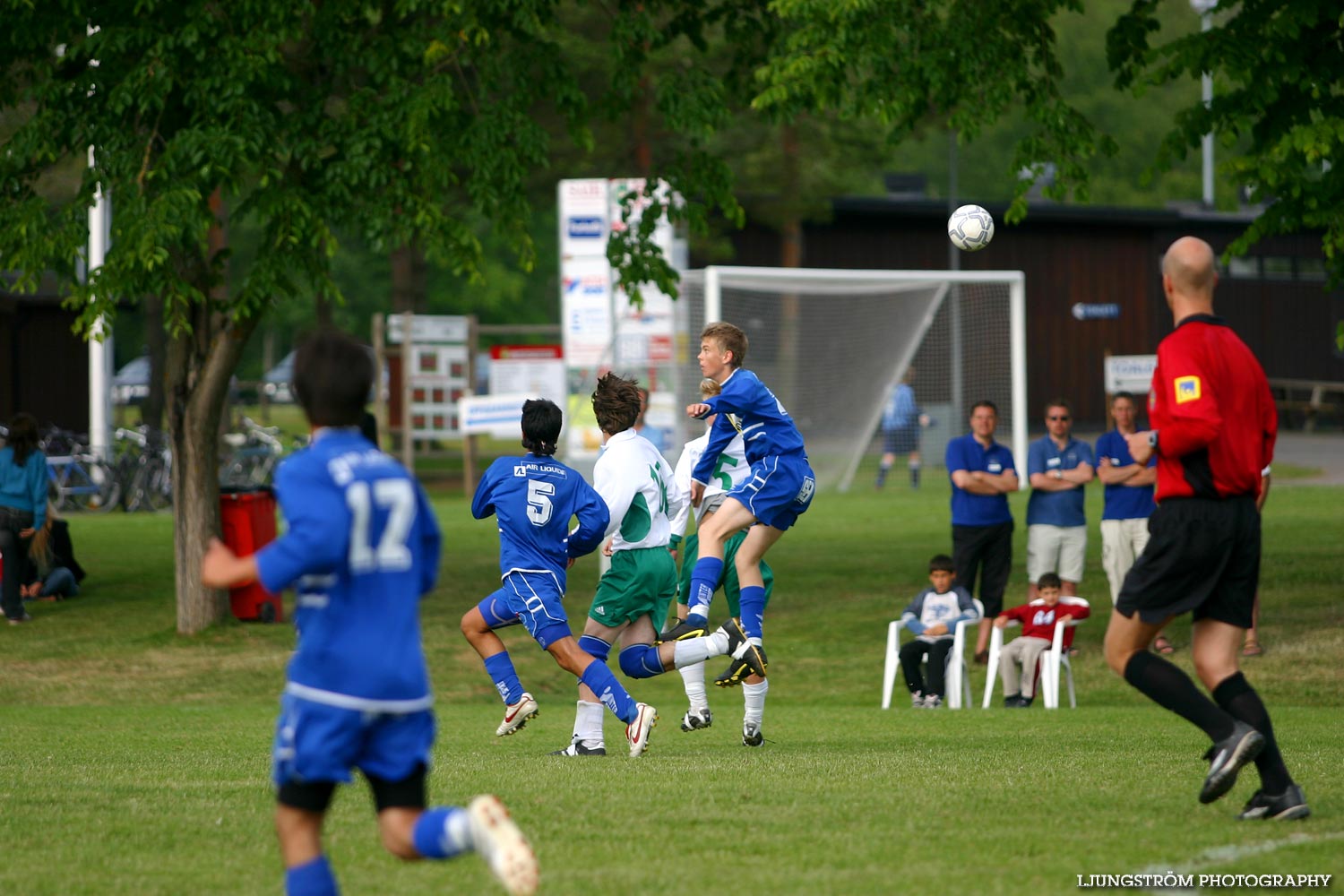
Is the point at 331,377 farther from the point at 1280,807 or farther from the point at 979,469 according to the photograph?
the point at 979,469

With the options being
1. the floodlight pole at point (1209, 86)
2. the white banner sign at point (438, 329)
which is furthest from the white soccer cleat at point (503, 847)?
the white banner sign at point (438, 329)

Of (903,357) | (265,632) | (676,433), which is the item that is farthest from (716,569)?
(903,357)

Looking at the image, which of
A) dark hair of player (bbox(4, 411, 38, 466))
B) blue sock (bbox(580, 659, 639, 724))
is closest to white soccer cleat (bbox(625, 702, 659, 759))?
blue sock (bbox(580, 659, 639, 724))

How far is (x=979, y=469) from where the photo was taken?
1475cm

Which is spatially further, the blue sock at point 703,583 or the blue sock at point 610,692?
the blue sock at point 703,583

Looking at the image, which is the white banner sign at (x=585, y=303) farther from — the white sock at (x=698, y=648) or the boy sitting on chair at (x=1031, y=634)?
the white sock at (x=698, y=648)

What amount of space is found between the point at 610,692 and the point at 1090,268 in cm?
3978

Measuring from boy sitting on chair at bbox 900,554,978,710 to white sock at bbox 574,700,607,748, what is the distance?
5097 millimetres

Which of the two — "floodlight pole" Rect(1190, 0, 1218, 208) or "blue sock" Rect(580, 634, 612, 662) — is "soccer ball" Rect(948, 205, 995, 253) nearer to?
"floodlight pole" Rect(1190, 0, 1218, 208)

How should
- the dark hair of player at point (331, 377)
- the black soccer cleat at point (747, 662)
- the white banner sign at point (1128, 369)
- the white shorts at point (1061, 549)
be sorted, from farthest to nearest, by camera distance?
the white banner sign at point (1128, 369)
the white shorts at point (1061, 549)
the black soccer cleat at point (747, 662)
the dark hair of player at point (331, 377)

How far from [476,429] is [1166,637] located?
1345 centimetres

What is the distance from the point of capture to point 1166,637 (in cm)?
1552

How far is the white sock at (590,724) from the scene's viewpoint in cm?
888

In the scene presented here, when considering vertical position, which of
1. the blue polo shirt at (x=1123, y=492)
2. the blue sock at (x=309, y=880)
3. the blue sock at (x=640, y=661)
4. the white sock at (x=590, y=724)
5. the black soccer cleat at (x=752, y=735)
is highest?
the blue polo shirt at (x=1123, y=492)
